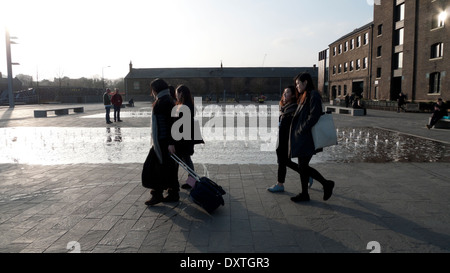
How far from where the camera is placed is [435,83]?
2605cm

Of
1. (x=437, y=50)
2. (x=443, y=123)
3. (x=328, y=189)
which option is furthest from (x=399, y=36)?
(x=328, y=189)

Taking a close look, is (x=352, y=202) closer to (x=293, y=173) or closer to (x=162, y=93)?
(x=293, y=173)

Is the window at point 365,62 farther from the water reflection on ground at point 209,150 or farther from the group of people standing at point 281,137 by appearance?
the group of people standing at point 281,137

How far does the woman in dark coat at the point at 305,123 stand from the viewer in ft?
14.0

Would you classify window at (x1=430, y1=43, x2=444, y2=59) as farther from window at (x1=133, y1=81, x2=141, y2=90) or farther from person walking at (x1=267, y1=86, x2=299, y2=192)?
window at (x1=133, y1=81, x2=141, y2=90)

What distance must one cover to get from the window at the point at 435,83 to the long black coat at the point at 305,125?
1044 inches

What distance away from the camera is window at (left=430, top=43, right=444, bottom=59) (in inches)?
990

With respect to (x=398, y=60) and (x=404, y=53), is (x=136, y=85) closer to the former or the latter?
(x=398, y=60)

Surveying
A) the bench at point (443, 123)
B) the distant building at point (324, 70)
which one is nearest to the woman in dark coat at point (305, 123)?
the bench at point (443, 123)

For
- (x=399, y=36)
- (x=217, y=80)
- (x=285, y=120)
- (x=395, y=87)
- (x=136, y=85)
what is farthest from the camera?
(x=136, y=85)

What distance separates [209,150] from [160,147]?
4.65m

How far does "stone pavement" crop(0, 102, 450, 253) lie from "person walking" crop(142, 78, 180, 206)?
31 centimetres
